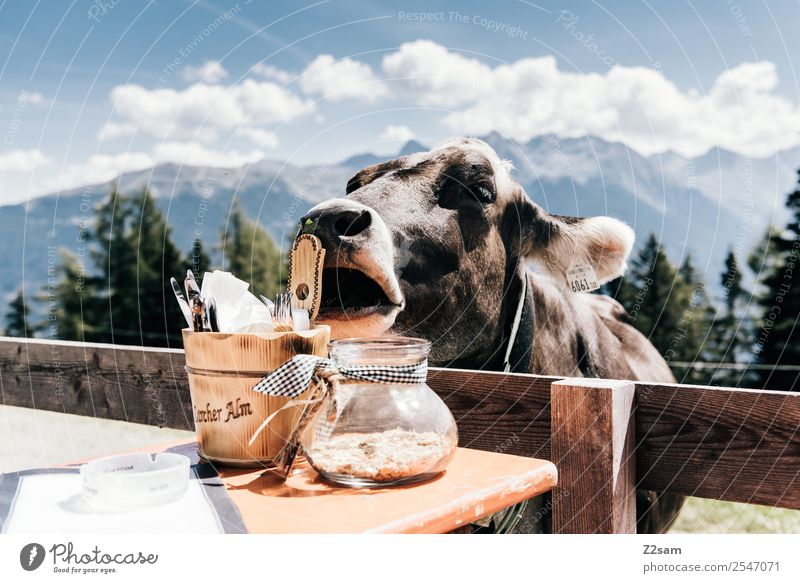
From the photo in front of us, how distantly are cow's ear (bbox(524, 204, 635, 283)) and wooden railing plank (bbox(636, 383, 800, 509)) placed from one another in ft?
6.51

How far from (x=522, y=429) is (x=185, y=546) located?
3.00 ft

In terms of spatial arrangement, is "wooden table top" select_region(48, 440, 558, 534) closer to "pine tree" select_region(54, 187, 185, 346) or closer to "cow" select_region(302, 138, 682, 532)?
"cow" select_region(302, 138, 682, 532)

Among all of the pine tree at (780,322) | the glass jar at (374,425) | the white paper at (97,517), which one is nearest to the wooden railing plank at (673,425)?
the glass jar at (374,425)

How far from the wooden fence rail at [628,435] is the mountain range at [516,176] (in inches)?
17.3

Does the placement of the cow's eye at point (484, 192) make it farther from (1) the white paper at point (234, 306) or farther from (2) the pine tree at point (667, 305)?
(2) the pine tree at point (667, 305)

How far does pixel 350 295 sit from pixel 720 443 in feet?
5.45

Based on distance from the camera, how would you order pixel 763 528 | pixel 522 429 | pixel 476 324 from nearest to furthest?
pixel 522 429
pixel 476 324
pixel 763 528

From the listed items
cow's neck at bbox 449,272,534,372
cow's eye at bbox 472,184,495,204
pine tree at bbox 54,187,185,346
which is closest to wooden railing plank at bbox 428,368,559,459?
cow's neck at bbox 449,272,534,372

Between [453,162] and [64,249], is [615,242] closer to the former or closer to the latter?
[453,162]

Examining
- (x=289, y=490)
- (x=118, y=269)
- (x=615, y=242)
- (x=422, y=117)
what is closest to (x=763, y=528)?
(x=615, y=242)

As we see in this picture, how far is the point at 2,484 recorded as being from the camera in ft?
3.65

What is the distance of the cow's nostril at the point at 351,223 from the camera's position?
266 centimetres

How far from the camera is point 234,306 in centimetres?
129

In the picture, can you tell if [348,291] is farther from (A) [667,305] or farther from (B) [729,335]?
(A) [667,305]
